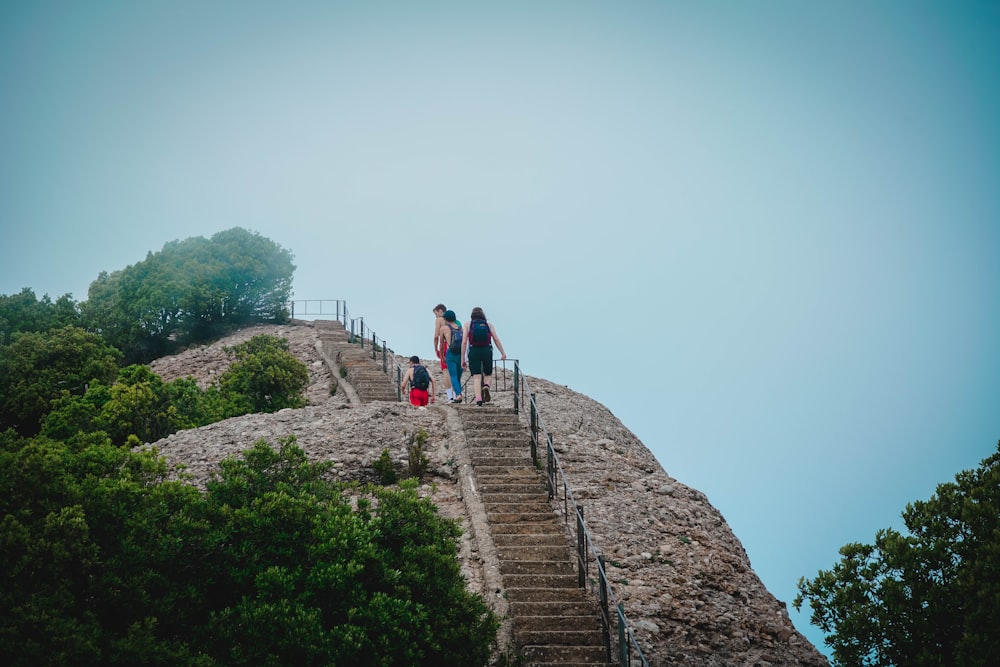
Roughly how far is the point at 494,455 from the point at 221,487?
655 cm

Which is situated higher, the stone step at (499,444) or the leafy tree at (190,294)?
the leafy tree at (190,294)

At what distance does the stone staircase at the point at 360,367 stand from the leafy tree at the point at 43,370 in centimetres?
859

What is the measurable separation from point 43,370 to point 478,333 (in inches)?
836

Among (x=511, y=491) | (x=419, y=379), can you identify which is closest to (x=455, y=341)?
(x=419, y=379)

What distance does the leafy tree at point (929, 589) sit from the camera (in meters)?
10.5

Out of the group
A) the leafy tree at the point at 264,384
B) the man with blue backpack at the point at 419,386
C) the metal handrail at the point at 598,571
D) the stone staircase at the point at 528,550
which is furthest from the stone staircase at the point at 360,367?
the metal handrail at the point at 598,571

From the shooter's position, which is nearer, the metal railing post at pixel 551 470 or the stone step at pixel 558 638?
the stone step at pixel 558 638

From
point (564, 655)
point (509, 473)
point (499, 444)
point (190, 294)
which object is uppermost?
point (190, 294)

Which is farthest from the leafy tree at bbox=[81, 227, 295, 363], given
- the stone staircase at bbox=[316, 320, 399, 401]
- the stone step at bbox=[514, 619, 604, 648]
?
the stone step at bbox=[514, 619, 604, 648]

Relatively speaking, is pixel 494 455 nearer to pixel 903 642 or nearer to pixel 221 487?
pixel 221 487

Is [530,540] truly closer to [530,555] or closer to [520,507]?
[530,555]

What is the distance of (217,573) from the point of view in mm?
10258

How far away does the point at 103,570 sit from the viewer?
965cm

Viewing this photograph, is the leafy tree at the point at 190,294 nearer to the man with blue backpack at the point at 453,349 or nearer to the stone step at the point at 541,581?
the man with blue backpack at the point at 453,349
